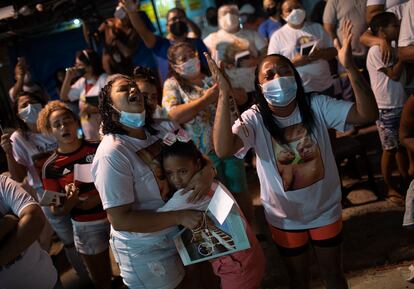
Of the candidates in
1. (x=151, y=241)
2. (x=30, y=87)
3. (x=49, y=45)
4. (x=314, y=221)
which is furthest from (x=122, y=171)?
(x=49, y=45)

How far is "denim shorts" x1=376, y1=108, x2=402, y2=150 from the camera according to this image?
12.9ft

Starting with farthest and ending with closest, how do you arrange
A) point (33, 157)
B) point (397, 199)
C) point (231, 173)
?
point (397, 199)
point (33, 157)
point (231, 173)

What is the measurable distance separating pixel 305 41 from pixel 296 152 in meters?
2.26

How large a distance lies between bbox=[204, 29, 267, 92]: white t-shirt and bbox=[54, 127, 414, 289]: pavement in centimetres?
155

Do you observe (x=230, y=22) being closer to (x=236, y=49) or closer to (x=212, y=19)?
(x=236, y=49)

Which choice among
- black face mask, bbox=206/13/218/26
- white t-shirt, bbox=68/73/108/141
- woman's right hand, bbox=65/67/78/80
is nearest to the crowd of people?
white t-shirt, bbox=68/73/108/141

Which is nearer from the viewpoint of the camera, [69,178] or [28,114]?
[69,178]

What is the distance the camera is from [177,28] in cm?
436

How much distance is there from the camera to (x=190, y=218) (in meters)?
2.07

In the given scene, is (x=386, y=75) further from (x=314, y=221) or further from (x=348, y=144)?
(x=314, y=221)

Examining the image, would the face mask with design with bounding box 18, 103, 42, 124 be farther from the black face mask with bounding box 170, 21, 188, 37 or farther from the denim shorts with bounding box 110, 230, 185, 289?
the denim shorts with bounding box 110, 230, 185, 289

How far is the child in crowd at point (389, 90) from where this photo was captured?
3.82m

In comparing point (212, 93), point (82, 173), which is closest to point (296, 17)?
point (212, 93)

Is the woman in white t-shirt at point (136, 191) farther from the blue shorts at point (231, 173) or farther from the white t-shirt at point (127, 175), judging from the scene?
the blue shorts at point (231, 173)
